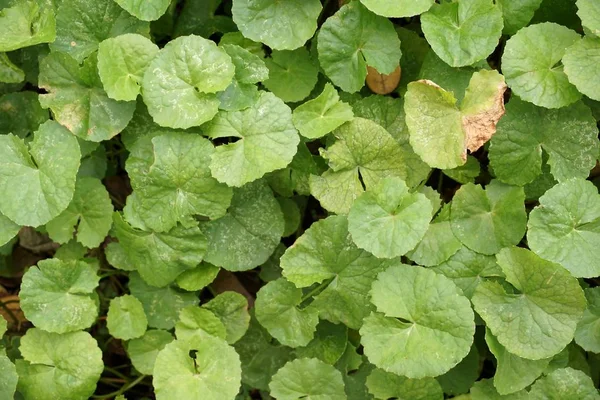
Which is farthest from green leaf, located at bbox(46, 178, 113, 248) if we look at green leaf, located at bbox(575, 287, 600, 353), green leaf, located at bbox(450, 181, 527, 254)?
green leaf, located at bbox(575, 287, 600, 353)

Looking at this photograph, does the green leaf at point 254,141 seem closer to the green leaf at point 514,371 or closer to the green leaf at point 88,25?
the green leaf at point 88,25

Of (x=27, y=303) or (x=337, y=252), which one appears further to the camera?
(x=27, y=303)

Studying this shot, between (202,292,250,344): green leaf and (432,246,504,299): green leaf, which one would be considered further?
(202,292,250,344): green leaf

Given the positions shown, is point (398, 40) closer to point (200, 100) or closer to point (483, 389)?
point (200, 100)

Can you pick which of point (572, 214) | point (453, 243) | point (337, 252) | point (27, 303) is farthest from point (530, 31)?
point (27, 303)

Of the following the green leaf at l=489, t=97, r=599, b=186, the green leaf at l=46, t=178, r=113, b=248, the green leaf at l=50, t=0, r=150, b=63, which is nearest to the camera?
the green leaf at l=489, t=97, r=599, b=186

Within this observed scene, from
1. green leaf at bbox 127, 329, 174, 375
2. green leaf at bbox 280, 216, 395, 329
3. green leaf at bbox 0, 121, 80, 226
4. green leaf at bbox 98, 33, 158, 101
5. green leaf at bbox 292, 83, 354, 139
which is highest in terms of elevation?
green leaf at bbox 98, 33, 158, 101

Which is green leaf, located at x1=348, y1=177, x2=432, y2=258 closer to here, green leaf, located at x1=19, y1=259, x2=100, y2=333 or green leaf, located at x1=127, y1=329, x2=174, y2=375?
green leaf, located at x1=127, y1=329, x2=174, y2=375

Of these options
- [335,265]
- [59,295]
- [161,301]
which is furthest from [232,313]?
[59,295]

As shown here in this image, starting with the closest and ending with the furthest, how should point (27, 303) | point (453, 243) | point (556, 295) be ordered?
point (556, 295), point (453, 243), point (27, 303)
